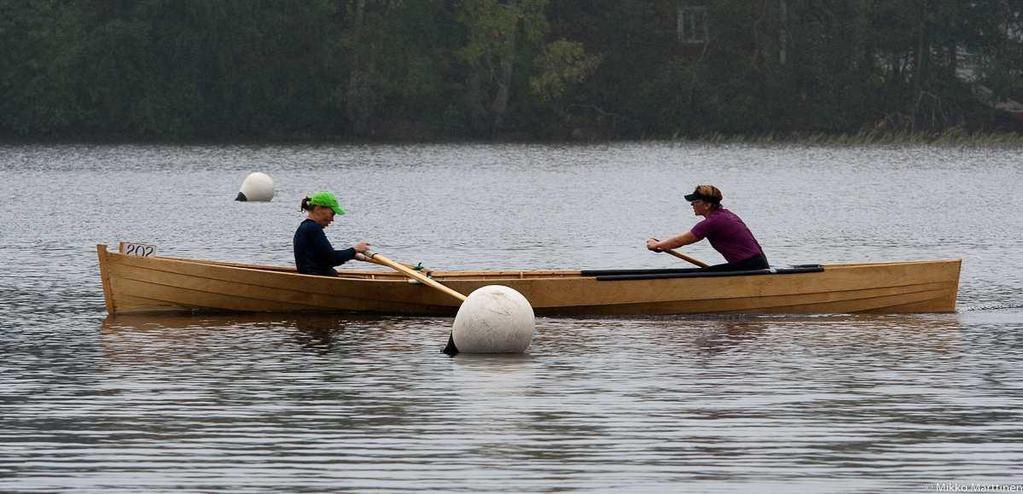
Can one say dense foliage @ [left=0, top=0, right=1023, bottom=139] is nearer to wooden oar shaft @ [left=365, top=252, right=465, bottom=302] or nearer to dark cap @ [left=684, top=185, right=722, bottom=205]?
dark cap @ [left=684, top=185, right=722, bottom=205]

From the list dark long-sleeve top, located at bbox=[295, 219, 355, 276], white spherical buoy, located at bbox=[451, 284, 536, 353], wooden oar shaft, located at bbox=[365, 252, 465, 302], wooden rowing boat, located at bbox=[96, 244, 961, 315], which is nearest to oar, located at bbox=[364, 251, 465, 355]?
wooden oar shaft, located at bbox=[365, 252, 465, 302]

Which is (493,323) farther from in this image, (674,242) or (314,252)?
(674,242)

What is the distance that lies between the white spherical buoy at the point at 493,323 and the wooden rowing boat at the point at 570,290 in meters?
2.93

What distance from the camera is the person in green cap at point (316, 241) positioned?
2375cm

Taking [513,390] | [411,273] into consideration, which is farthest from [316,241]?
[513,390]

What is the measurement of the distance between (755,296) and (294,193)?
36.2 m

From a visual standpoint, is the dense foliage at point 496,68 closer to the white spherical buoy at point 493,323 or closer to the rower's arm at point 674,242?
the rower's arm at point 674,242

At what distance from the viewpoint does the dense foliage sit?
103 m

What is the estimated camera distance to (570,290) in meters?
23.6

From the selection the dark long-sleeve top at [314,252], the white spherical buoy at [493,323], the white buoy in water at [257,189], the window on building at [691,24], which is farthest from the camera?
the window on building at [691,24]

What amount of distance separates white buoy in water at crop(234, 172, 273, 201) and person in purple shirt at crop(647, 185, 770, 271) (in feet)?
103

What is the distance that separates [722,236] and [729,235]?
0.27ft

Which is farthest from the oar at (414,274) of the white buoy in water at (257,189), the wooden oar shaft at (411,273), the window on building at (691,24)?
the window on building at (691,24)

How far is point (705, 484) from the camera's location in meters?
13.3
